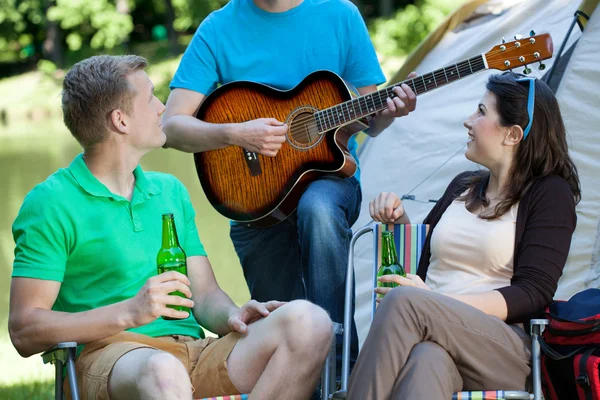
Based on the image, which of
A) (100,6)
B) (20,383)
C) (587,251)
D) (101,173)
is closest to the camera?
(101,173)

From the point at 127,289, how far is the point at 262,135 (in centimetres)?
101

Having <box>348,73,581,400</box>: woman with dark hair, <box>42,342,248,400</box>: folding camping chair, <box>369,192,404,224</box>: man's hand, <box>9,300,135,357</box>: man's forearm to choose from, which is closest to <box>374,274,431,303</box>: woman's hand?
<box>348,73,581,400</box>: woman with dark hair

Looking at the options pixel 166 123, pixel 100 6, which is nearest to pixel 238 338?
pixel 166 123

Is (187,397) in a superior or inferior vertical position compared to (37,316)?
inferior

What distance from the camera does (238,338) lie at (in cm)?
279

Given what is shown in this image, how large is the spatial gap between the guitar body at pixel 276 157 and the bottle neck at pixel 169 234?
90 cm

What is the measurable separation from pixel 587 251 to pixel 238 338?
1.89 meters

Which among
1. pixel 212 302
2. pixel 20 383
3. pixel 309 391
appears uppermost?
pixel 212 302

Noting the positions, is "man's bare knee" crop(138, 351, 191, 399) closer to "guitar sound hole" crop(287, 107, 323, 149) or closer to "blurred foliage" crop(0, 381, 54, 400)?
"guitar sound hole" crop(287, 107, 323, 149)

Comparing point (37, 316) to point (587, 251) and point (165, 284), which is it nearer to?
point (165, 284)

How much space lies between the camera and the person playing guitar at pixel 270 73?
12.0 feet

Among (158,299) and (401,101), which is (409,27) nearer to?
(401,101)

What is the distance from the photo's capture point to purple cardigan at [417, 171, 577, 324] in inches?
113

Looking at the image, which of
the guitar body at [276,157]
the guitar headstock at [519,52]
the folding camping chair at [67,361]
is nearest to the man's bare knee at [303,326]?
the folding camping chair at [67,361]
